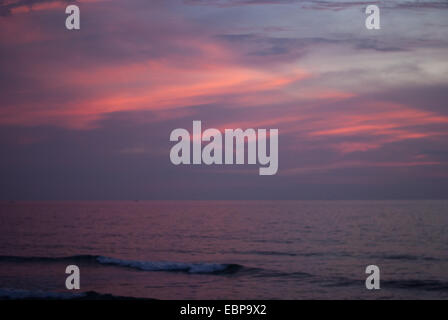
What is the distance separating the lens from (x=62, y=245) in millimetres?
32375

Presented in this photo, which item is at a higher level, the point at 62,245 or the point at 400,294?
the point at 62,245

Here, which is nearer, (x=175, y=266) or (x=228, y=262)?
(x=175, y=266)

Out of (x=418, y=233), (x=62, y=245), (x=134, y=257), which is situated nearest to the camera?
(x=134, y=257)

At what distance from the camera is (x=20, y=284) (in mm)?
19312

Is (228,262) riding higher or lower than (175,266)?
higher

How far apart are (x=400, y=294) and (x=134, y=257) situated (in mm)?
15701

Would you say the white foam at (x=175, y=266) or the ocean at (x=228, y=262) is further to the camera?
the white foam at (x=175, y=266)

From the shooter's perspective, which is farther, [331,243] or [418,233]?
[418,233]

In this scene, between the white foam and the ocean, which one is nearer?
the ocean
